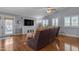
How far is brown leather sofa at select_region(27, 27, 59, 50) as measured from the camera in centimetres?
184

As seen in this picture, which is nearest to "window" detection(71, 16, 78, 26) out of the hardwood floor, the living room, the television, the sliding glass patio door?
the living room

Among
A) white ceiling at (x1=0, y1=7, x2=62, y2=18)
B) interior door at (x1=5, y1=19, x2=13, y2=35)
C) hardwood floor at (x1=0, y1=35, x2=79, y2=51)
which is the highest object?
white ceiling at (x1=0, y1=7, x2=62, y2=18)

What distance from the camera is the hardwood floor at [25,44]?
1728mm

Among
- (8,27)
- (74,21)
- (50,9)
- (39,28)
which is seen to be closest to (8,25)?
(8,27)

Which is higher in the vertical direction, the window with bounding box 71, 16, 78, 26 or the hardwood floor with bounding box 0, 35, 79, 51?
the window with bounding box 71, 16, 78, 26

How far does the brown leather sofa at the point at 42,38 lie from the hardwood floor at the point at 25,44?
89 mm

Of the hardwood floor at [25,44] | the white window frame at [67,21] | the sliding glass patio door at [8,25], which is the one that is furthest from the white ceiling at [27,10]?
the hardwood floor at [25,44]

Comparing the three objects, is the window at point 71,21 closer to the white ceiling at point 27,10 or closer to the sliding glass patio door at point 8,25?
the white ceiling at point 27,10

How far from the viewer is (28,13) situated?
1.85m

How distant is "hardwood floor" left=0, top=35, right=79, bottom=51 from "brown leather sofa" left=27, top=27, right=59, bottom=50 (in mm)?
89

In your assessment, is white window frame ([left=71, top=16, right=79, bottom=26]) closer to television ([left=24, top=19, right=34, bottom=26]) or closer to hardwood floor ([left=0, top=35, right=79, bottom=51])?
hardwood floor ([left=0, top=35, right=79, bottom=51])
